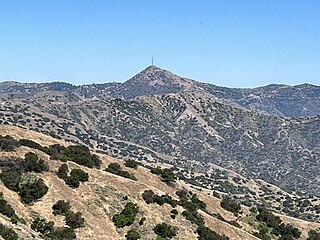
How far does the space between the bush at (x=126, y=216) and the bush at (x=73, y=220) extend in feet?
13.7

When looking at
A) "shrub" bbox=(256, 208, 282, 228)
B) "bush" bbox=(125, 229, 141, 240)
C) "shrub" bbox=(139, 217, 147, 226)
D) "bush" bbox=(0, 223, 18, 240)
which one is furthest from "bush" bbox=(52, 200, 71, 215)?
"shrub" bbox=(256, 208, 282, 228)

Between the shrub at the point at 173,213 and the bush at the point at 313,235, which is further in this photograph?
the bush at the point at 313,235

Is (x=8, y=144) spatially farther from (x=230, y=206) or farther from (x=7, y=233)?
(x=230, y=206)

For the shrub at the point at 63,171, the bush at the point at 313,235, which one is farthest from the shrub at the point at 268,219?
the shrub at the point at 63,171

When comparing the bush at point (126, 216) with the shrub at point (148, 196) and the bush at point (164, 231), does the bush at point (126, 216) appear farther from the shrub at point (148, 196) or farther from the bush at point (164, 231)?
the shrub at point (148, 196)

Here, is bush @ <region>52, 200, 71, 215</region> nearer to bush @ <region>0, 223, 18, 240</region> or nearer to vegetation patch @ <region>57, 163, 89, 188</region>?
vegetation patch @ <region>57, 163, 89, 188</region>

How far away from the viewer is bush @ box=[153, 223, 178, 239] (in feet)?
164

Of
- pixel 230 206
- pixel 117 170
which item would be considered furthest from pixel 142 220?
pixel 230 206

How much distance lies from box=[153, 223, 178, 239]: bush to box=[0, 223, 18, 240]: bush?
738 inches

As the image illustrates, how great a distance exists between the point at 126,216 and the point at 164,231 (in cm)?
427

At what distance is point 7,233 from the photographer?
34.1 metres

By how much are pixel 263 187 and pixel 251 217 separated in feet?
350

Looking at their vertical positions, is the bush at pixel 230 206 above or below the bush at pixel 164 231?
below

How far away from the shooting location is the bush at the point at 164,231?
5009 centimetres
